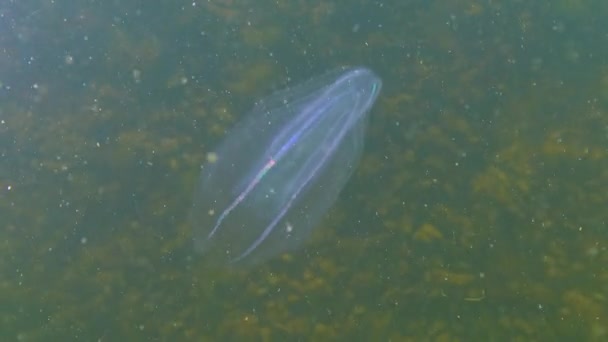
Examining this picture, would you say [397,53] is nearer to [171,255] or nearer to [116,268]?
[171,255]

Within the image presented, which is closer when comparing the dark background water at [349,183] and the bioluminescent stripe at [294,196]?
the dark background water at [349,183]

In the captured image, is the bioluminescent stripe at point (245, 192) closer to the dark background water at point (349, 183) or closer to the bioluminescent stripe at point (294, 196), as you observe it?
the bioluminescent stripe at point (294, 196)

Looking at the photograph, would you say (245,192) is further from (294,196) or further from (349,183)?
(349,183)

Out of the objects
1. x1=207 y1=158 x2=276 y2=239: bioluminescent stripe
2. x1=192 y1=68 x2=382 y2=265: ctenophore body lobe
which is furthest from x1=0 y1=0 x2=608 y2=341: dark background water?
x1=207 y1=158 x2=276 y2=239: bioluminescent stripe

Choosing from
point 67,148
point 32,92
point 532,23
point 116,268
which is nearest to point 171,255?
point 116,268

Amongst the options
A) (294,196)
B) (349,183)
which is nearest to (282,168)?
(294,196)

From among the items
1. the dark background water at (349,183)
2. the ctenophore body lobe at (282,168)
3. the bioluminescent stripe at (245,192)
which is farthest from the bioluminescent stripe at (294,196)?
the dark background water at (349,183)
